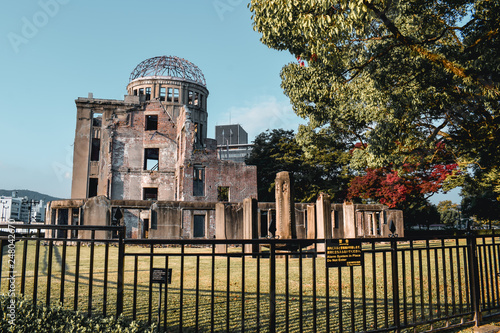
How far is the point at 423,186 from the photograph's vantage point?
26.3m

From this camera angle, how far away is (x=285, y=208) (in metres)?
14.4

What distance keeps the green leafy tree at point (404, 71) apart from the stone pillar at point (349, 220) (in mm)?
6008

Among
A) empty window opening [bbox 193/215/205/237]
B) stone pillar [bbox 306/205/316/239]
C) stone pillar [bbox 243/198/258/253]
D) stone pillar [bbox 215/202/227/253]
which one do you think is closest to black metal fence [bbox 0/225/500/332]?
stone pillar [bbox 243/198/258/253]

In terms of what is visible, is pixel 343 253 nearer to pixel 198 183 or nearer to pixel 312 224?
pixel 312 224

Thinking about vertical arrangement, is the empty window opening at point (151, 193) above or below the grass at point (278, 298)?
above

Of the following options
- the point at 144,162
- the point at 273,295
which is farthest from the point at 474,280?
the point at 144,162

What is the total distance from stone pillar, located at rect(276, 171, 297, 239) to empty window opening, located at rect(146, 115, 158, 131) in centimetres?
2586

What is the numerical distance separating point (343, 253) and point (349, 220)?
55.7 feet

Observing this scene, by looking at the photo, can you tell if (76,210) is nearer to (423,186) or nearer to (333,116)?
(333,116)

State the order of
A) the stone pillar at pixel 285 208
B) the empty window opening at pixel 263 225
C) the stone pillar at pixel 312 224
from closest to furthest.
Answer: the stone pillar at pixel 285 208, the stone pillar at pixel 312 224, the empty window opening at pixel 263 225

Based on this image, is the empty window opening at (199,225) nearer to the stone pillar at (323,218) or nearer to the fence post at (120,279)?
the stone pillar at (323,218)

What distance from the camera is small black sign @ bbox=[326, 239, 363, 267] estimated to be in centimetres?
429

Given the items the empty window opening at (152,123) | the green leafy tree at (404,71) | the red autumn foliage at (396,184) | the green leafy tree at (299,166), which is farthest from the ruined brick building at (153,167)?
the green leafy tree at (404,71)

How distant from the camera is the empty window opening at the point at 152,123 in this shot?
37731 mm
